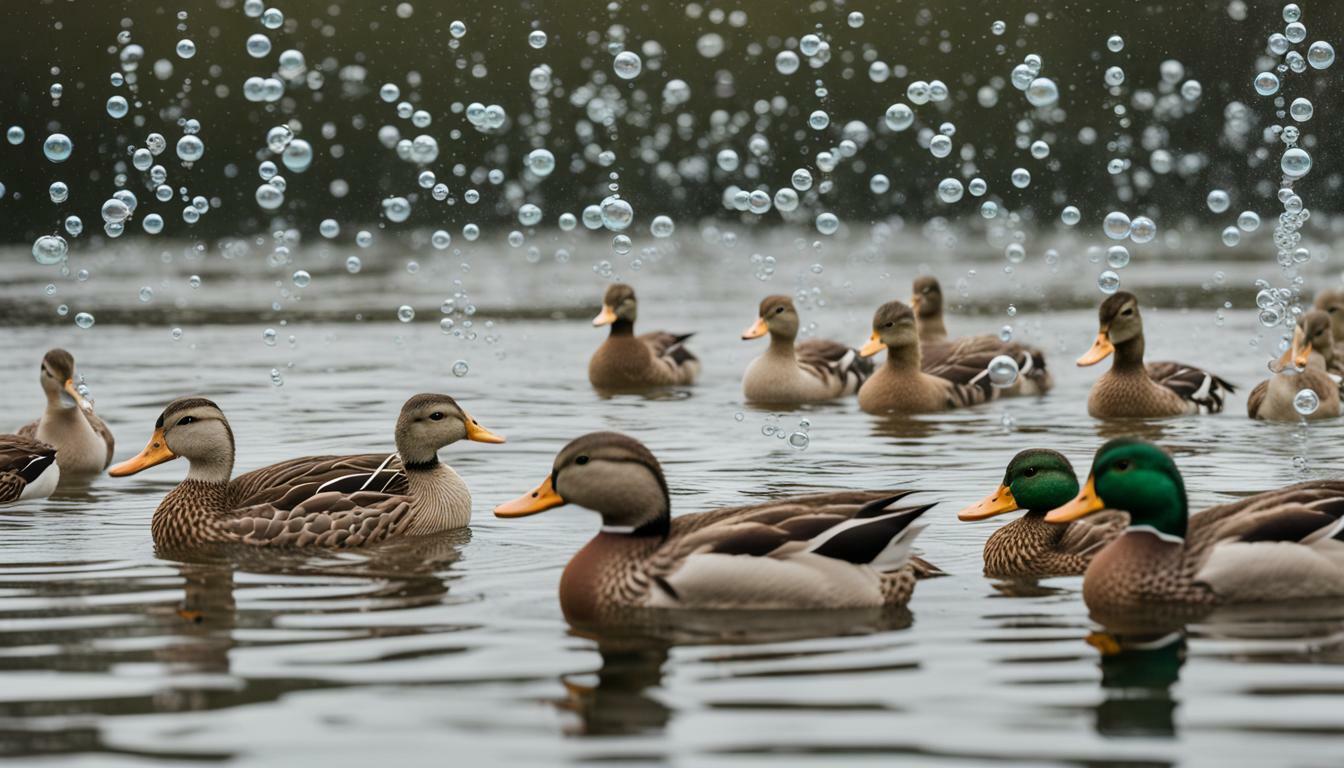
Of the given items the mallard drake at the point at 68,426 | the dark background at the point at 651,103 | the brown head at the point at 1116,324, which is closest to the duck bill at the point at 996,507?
the mallard drake at the point at 68,426

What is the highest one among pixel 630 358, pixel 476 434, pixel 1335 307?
pixel 1335 307

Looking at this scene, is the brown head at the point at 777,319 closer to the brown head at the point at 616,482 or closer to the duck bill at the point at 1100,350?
the duck bill at the point at 1100,350

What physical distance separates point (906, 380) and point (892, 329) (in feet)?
1.44

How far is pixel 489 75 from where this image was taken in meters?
53.1

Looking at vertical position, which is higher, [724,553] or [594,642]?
[724,553]

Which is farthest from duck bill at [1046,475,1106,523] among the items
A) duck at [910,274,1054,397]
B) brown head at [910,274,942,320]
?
brown head at [910,274,942,320]

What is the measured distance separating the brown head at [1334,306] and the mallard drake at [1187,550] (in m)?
10.9

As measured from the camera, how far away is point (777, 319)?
18219 mm

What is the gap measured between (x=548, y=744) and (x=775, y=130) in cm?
4557

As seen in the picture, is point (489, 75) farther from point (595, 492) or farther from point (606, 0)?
point (595, 492)

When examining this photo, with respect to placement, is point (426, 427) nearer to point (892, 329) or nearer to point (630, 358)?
point (892, 329)

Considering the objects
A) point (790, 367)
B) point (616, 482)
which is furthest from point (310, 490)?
point (790, 367)

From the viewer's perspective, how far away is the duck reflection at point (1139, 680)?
6.89 metres

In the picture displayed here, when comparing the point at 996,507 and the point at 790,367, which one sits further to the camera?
the point at 790,367
